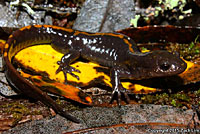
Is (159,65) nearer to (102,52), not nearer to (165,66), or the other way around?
(165,66)

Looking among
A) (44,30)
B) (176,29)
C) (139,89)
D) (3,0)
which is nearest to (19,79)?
(44,30)

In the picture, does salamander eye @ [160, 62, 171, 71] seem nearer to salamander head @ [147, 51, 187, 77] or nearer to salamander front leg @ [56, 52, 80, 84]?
salamander head @ [147, 51, 187, 77]

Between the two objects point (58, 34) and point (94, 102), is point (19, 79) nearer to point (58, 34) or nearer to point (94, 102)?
point (94, 102)

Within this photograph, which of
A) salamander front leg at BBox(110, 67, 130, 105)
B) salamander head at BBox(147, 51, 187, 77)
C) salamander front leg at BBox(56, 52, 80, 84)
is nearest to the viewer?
salamander head at BBox(147, 51, 187, 77)

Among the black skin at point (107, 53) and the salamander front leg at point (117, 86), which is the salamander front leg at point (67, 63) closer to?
the black skin at point (107, 53)

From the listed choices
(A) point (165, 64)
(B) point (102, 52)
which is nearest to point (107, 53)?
(B) point (102, 52)

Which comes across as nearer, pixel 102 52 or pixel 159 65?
pixel 159 65

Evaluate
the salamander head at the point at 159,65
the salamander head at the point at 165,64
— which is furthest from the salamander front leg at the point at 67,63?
the salamander head at the point at 165,64

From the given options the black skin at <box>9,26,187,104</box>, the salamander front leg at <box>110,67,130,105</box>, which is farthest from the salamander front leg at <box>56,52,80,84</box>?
the salamander front leg at <box>110,67,130,105</box>
